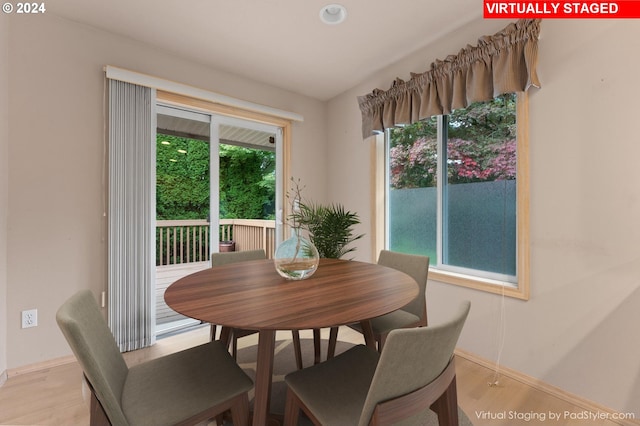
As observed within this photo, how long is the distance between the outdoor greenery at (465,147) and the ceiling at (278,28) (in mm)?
677

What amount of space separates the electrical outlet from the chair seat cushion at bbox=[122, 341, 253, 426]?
4.99 ft

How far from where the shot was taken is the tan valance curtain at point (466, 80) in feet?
5.83

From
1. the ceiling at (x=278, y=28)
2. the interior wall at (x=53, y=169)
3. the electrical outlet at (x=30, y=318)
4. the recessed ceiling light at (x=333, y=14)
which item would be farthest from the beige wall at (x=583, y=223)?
the electrical outlet at (x=30, y=318)

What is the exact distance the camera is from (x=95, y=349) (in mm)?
891

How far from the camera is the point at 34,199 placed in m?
1.98

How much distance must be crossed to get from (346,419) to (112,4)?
110 inches

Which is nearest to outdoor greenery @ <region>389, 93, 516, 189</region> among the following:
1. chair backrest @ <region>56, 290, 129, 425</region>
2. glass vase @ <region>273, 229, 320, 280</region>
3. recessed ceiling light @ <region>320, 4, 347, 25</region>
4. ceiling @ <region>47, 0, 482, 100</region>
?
ceiling @ <region>47, 0, 482, 100</region>

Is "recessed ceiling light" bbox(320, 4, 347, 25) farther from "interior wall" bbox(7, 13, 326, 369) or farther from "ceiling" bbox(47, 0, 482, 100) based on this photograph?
"interior wall" bbox(7, 13, 326, 369)

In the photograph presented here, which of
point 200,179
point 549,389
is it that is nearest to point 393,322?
point 549,389

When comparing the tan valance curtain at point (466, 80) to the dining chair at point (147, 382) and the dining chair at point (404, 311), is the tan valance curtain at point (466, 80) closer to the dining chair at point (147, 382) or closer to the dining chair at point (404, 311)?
the dining chair at point (404, 311)

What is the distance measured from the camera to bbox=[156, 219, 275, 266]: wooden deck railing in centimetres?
339

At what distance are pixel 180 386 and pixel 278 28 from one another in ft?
7.87

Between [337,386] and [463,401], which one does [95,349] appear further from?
[463,401]

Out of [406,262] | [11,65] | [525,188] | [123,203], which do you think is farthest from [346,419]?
[11,65]
